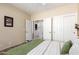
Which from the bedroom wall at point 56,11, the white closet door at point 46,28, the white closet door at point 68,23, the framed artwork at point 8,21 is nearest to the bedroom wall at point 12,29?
the framed artwork at point 8,21

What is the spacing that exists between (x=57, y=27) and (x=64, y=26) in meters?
0.28

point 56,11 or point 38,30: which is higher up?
point 56,11

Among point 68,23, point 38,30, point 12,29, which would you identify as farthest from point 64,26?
point 12,29

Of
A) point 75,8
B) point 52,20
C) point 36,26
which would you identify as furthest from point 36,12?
point 75,8

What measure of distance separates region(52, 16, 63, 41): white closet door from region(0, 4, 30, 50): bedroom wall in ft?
3.15

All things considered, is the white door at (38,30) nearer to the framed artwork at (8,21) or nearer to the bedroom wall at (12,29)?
the bedroom wall at (12,29)

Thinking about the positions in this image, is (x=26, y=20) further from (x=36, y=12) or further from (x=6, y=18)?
(x=6, y=18)

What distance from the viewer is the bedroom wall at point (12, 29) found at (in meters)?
2.75

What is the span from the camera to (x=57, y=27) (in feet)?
12.2

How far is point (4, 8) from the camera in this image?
2844mm

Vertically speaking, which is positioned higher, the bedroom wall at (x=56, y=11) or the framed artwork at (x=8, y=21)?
the bedroom wall at (x=56, y=11)

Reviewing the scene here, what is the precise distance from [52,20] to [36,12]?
2.28 feet

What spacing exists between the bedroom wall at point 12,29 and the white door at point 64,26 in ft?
3.25

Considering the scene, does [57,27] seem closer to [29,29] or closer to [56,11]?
[56,11]
